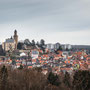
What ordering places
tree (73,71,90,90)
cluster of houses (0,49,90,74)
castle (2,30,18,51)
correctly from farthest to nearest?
castle (2,30,18,51) → cluster of houses (0,49,90,74) → tree (73,71,90,90)

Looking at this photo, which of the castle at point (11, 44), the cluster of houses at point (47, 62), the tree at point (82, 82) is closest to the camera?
the tree at point (82, 82)

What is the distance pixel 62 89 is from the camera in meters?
12.4

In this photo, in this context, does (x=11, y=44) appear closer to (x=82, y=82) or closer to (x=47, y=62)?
(x=47, y=62)

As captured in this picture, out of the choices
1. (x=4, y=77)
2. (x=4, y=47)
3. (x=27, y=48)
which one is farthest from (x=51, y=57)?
(x=4, y=77)

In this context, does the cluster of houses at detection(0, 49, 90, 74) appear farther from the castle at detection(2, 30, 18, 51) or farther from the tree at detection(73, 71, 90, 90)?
the tree at detection(73, 71, 90, 90)

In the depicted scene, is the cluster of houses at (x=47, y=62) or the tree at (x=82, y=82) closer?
the tree at (x=82, y=82)

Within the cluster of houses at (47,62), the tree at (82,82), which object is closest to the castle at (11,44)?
the cluster of houses at (47,62)

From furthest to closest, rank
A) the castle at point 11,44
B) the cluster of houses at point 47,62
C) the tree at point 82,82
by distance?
1. the castle at point 11,44
2. the cluster of houses at point 47,62
3. the tree at point 82,82

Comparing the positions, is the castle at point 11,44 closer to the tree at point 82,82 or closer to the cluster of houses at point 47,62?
the cluster of houses at point 47,62

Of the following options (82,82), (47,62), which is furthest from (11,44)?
(82,82)

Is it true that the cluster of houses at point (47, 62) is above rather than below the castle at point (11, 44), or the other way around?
below

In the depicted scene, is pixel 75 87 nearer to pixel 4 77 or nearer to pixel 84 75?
pixel 84 75

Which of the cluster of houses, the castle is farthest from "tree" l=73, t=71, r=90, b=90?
the castle

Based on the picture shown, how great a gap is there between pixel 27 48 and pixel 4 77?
46.5m
